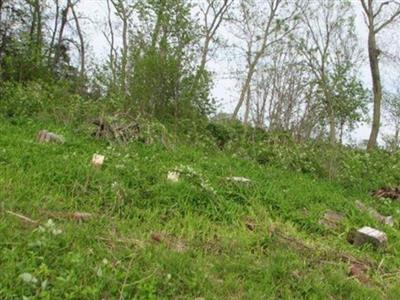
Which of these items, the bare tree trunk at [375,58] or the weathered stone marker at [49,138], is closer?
the weathered stone marker at [49,138]

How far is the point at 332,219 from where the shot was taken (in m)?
4.96

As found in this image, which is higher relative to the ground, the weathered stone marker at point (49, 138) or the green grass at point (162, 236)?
the weathered stone marker at point (49, 138)

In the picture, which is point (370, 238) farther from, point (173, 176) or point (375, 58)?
point (375, 58)

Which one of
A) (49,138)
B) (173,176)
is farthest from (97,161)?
(49,138)

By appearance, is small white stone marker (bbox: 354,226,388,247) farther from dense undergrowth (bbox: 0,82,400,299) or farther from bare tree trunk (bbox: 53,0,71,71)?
bare tree trunk (bbox: 53,0,71,71)

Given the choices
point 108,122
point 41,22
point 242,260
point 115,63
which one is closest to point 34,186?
point 242,260

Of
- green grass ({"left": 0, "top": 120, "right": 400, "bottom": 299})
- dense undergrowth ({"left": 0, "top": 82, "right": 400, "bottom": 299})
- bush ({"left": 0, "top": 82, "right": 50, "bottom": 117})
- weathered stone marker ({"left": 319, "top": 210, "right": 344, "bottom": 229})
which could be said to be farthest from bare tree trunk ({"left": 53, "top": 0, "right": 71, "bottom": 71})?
weathered stone marker ({"left": 319, "top": 210, "right": 344, "bottom": 229})

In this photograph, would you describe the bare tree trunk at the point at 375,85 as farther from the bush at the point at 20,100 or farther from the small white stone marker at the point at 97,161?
the small white stone marker at the point at 97,161

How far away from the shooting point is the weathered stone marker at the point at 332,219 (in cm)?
478

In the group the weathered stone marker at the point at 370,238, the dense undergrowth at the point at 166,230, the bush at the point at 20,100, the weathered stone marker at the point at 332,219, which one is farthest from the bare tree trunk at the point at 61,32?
the weathered stone marker at the point at 370,238

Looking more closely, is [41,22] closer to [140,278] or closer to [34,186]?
[34,186]

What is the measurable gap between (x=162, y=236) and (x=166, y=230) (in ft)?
0.53

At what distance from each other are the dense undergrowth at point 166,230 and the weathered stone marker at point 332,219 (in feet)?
0.26

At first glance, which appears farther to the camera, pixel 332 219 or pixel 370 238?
pixel 332 219
